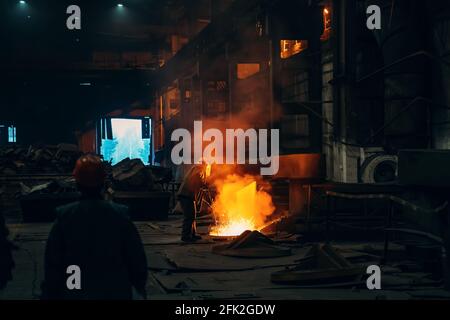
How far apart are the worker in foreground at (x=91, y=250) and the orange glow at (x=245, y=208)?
1004cm

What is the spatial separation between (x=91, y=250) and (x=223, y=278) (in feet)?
17.2

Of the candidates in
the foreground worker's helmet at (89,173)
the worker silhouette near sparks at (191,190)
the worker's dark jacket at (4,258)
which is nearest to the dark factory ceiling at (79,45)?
the worker silhouette near sparks at (191,190)

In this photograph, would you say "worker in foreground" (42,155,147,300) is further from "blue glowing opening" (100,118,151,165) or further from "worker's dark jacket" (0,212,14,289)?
"blue glowing opening" (100,118,151,165)

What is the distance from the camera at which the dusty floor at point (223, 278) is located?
771 cm

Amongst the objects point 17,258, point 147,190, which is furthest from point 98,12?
point 17,258

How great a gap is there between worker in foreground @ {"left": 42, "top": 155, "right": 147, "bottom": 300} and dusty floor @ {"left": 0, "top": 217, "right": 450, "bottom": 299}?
370 centimetres

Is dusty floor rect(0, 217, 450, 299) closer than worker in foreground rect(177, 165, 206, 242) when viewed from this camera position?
Yes

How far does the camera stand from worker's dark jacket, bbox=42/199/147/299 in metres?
3.87

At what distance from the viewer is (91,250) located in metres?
3.87

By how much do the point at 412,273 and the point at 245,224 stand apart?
5.82 meters

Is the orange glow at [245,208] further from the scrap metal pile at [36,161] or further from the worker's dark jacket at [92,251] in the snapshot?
the worker's dark jacket at [92,251]

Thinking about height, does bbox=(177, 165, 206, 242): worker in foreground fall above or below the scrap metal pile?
below

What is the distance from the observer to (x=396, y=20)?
14344 millimetres

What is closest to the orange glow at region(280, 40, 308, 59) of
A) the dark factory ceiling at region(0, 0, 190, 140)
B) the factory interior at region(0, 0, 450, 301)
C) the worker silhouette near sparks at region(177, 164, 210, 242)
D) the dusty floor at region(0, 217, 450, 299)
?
the factory interior at region(0, 0, 450, 301)
